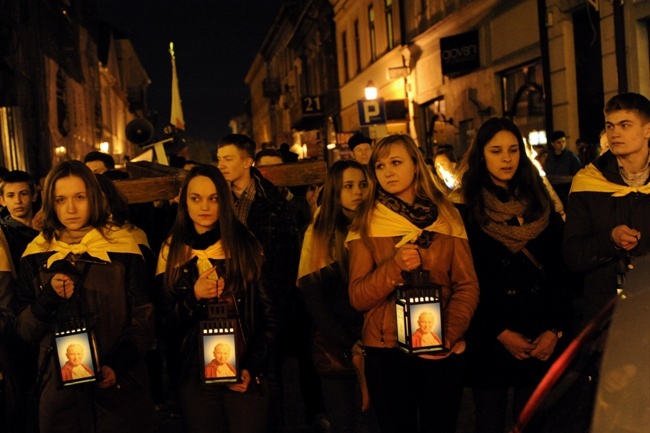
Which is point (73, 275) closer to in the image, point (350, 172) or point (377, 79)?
point (350, 172)

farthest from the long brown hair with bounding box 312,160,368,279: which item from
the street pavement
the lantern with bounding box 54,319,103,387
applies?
the street pavement

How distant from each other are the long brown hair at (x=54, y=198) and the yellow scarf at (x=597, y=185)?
2433 mm

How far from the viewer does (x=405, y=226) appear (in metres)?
4.27

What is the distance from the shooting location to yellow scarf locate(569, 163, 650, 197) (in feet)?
14.4

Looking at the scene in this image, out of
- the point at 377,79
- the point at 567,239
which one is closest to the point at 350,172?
the point at 567,239

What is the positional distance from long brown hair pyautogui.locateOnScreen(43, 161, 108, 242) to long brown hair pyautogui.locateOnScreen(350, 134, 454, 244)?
1.28 meters

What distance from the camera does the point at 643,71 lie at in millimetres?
13531

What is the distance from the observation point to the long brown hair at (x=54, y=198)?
443cm

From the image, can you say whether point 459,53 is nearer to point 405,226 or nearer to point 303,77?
point 405,226

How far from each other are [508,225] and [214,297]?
5.08ft

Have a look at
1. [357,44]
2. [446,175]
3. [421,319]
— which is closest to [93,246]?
[421,319]

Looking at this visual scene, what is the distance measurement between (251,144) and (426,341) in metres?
2.44

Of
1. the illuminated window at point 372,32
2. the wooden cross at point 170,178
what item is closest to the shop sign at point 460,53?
the illuminated window at point 372,32

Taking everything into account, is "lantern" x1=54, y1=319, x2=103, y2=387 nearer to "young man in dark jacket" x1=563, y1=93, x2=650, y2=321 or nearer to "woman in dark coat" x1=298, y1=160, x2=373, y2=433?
"woman in dark coat" x1=298, y1=160, x2=373, y2=433
